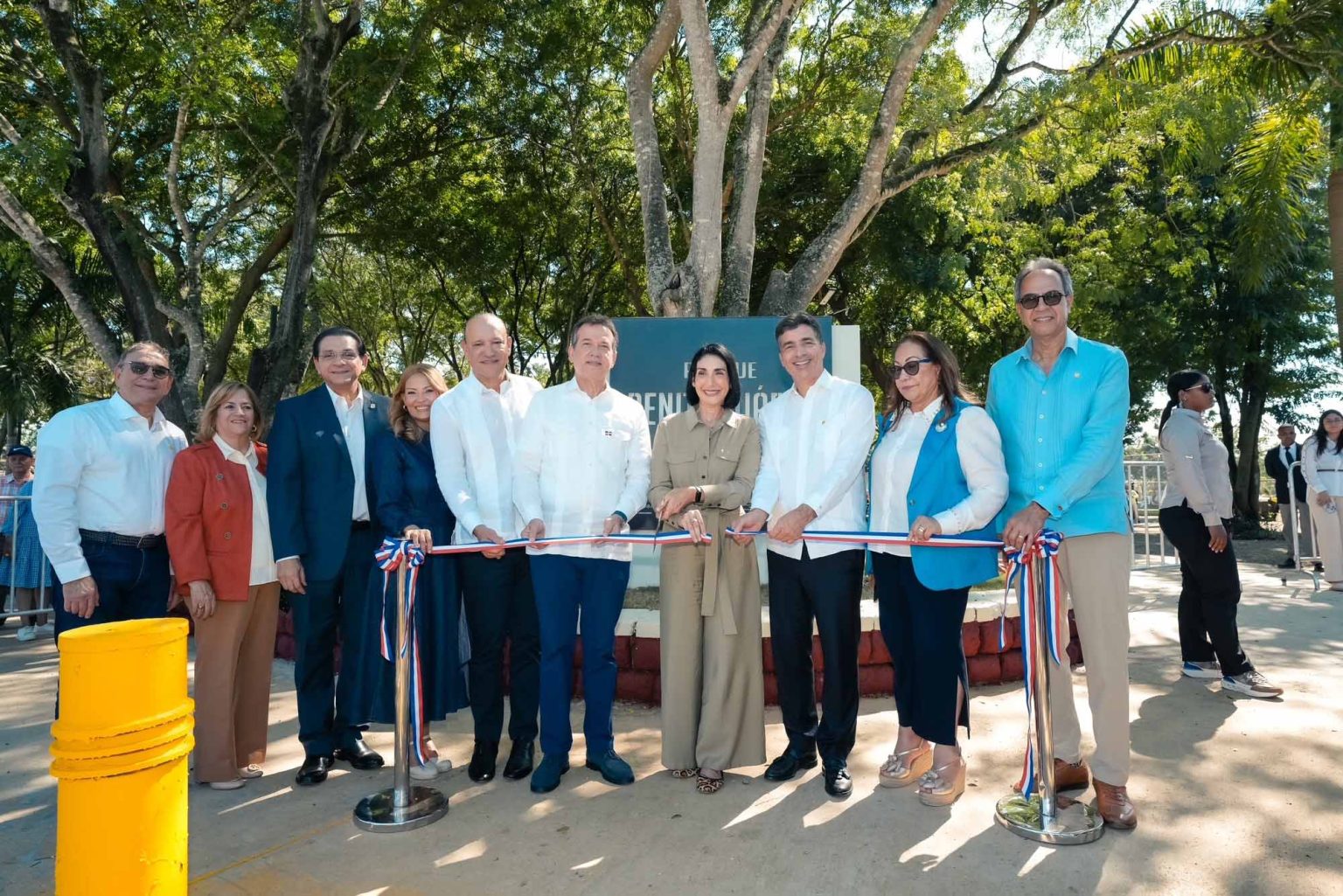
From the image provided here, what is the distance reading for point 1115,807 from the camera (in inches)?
123

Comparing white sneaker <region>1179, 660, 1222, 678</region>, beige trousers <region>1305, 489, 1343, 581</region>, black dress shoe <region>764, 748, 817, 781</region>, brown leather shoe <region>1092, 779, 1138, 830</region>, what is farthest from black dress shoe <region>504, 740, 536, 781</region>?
beige trousers <region>1305, 489, 1343, 581</region>

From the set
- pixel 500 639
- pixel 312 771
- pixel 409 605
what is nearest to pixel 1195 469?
pixel 500 639

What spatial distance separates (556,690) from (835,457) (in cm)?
158

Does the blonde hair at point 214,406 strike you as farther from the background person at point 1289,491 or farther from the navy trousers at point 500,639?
the background person at point 1289,491

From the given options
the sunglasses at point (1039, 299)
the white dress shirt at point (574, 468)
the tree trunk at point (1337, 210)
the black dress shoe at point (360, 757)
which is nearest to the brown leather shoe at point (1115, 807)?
the sunglasses at point (1039, 299)

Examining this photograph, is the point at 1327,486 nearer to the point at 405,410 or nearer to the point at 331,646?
the point at 405,410

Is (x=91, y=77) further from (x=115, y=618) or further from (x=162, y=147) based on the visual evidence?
(x=115, y=618)

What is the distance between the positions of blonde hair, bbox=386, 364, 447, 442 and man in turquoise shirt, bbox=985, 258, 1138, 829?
257cm

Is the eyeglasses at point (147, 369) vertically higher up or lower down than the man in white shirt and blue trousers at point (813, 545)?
higher up

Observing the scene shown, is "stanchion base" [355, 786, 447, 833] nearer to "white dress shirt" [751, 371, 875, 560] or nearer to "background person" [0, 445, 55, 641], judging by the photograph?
"white dress shirt" [751, 371, 875, 560]

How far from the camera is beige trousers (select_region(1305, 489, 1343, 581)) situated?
8.46 m

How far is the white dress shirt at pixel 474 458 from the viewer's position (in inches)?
149

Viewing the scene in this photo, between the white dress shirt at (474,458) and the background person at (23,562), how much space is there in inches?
226

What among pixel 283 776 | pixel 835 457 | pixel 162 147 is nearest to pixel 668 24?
pixel 835 457
